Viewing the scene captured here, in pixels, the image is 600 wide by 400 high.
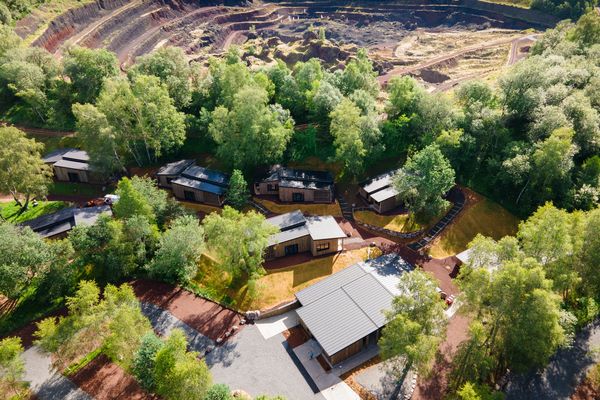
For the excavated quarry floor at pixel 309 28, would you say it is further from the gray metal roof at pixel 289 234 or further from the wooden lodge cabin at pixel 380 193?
the gray metal roof at pixel 289 234

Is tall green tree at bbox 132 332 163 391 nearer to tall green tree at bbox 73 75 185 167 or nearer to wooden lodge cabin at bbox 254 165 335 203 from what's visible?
wooden lodge cabin at bbox 254 165 335 203

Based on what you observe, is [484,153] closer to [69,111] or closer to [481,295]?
[481,295]

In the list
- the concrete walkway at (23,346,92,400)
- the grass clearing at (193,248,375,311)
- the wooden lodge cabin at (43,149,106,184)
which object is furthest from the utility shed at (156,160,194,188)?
the concrete walkway at (23,346,92,400)

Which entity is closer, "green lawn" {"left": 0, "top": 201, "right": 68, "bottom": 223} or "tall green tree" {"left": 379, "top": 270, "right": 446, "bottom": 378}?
"tall green tree" {"left": 379, "top": 270, "right": 446, "bottom": 378}

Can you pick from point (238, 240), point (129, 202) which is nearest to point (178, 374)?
point (238, 240)

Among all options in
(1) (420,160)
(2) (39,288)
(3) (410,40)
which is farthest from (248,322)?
(3) (410,40)
